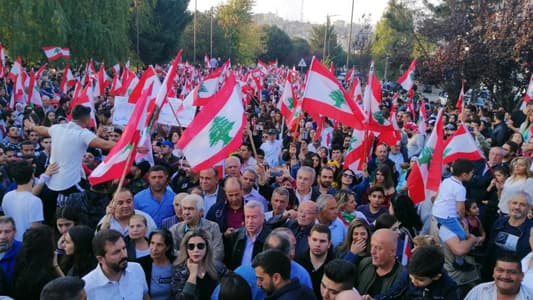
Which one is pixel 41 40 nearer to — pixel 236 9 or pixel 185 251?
pixel 185 251

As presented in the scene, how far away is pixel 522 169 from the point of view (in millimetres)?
6078

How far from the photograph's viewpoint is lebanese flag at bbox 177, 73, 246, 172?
18.2ft

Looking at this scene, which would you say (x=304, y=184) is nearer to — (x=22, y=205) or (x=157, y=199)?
(x=157, y=199)

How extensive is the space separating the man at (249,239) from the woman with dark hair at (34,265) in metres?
1.51

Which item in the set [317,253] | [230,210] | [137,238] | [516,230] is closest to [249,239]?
[317,253]

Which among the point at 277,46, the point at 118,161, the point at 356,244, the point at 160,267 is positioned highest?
the point at 118,161

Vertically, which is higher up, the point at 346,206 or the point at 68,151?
the point at 68,151

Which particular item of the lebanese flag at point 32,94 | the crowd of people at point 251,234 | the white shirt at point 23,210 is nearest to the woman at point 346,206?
the crowd of people at point 251,234

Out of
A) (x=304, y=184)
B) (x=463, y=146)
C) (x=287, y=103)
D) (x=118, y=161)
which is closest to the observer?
(x=118, y=161)

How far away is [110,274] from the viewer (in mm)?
3604

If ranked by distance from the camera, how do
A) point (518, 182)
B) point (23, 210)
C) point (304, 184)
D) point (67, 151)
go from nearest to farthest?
point (23, 210) < point (67, 151) < point (518, 182) < point (304, 184)

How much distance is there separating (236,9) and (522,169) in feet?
182

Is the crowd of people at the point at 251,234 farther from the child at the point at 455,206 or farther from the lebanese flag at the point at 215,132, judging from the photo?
the lebanese flag at the point at 215,132

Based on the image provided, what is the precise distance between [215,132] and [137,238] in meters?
1.61
